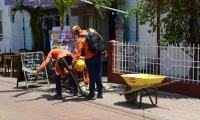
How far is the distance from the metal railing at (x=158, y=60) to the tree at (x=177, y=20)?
0.14 meters

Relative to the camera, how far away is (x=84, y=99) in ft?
28.4

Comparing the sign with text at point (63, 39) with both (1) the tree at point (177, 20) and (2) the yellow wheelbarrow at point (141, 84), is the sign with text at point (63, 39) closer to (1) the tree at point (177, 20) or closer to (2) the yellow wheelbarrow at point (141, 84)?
(1) the tree at point (177, 20)

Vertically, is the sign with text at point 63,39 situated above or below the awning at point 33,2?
below

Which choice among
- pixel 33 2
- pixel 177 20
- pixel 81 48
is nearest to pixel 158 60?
pixel 177 20

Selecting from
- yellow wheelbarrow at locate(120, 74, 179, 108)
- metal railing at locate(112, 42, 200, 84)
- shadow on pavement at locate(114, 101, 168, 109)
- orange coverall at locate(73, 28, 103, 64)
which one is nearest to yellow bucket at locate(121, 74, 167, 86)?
yellow wheelbarrow at locate(120, 74, 179, 108)

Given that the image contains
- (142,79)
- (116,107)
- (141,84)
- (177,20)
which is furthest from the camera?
(177,20)

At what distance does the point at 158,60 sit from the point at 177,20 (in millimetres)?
1256

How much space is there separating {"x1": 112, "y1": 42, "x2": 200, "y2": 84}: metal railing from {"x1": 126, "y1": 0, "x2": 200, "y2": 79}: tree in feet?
0.47

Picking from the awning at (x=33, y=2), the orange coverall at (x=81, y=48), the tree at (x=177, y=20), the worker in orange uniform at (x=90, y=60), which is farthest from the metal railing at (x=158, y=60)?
the awning at (x=33, y=2)

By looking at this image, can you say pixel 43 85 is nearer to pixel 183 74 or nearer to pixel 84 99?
pixel 84 99

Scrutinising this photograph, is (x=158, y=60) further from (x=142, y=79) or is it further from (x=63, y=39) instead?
(x=63, y=39)

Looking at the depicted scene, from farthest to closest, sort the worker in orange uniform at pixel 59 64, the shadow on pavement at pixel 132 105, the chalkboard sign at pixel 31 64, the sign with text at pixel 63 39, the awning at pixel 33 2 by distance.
→ 1. the awning at pixel 33 2
2. the sign with text at pixel 63 39
3. the chalkboard sign at pixel 31 64
4. the worker in orange uniform at pixel 59 64
5. the shadow on pavement at pixel 132 105

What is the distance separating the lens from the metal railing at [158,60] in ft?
28.7

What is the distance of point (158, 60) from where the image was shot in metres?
9.59
